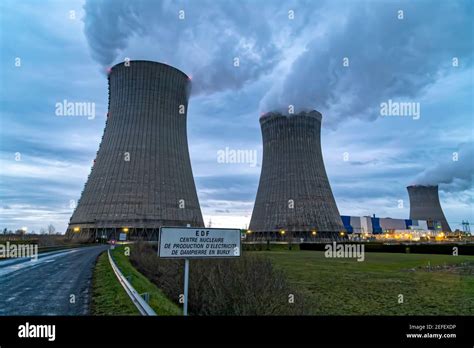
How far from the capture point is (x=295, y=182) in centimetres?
3519

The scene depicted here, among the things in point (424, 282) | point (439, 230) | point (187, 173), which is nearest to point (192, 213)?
point (187, 173)

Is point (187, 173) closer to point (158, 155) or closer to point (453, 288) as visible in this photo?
point (158, 155)

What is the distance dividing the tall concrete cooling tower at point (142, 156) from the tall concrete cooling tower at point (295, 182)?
34.3 feet

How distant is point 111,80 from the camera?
31734 millimetres

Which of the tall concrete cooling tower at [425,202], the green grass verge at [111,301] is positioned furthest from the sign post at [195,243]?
the tall concrete cooling tower at [425,202]

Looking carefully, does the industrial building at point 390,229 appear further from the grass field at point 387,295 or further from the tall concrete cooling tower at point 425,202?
the grass field at point 387,295

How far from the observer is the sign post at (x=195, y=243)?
425cm

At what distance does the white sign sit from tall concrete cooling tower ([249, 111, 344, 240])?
31.1m

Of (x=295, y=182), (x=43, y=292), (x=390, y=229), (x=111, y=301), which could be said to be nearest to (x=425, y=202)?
(x=390, y=229)

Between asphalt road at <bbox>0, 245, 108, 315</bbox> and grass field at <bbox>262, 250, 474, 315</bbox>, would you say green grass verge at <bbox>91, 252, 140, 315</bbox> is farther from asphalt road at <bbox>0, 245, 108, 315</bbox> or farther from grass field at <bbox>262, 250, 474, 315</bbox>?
grass field at <bbox>262, 250, 474, 315</bbox>
